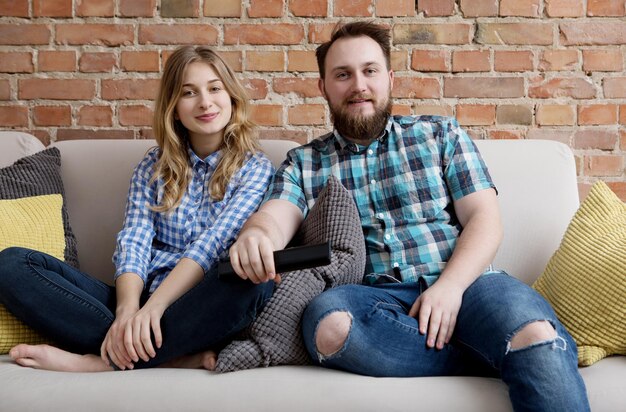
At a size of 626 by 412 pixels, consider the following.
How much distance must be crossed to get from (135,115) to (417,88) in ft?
3.06

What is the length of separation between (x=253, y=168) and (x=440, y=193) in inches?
19.0

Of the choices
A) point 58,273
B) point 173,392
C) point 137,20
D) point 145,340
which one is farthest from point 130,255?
point 137,20

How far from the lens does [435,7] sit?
2.12 metres

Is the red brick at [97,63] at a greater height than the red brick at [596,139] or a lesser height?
greater

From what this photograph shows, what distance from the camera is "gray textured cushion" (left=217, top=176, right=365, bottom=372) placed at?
1.28 metres

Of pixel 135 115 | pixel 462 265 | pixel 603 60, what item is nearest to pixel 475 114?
pixel 603 60

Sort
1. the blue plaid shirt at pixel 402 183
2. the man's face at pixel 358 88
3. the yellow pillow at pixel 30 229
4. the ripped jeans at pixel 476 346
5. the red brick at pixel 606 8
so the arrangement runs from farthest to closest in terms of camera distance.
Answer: the red brick at pixel 606 8 → the man's face at pixel 358 88 → the blue plaid shirt at pixel 402 183 → the yellow pillow at pixel 30 229 → the ripped jeans at pixel 476 346

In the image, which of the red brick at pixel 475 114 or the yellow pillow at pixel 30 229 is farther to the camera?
the red brick at pixel 475 114

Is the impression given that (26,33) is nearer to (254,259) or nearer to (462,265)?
(254,259)

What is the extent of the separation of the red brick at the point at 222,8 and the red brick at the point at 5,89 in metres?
0.70

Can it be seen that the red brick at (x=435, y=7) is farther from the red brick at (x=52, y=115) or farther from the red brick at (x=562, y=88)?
the red brick at (x=52, y=115)

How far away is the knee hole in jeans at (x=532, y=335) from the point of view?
115cm

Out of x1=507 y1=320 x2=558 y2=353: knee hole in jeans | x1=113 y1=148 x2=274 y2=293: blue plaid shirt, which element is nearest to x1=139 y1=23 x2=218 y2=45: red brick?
x1=113 y1=148 x2=274 y2=293: blue plaid shirt

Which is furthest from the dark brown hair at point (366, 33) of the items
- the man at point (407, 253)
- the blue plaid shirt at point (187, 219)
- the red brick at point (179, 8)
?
the red brick at point (179, 8)
